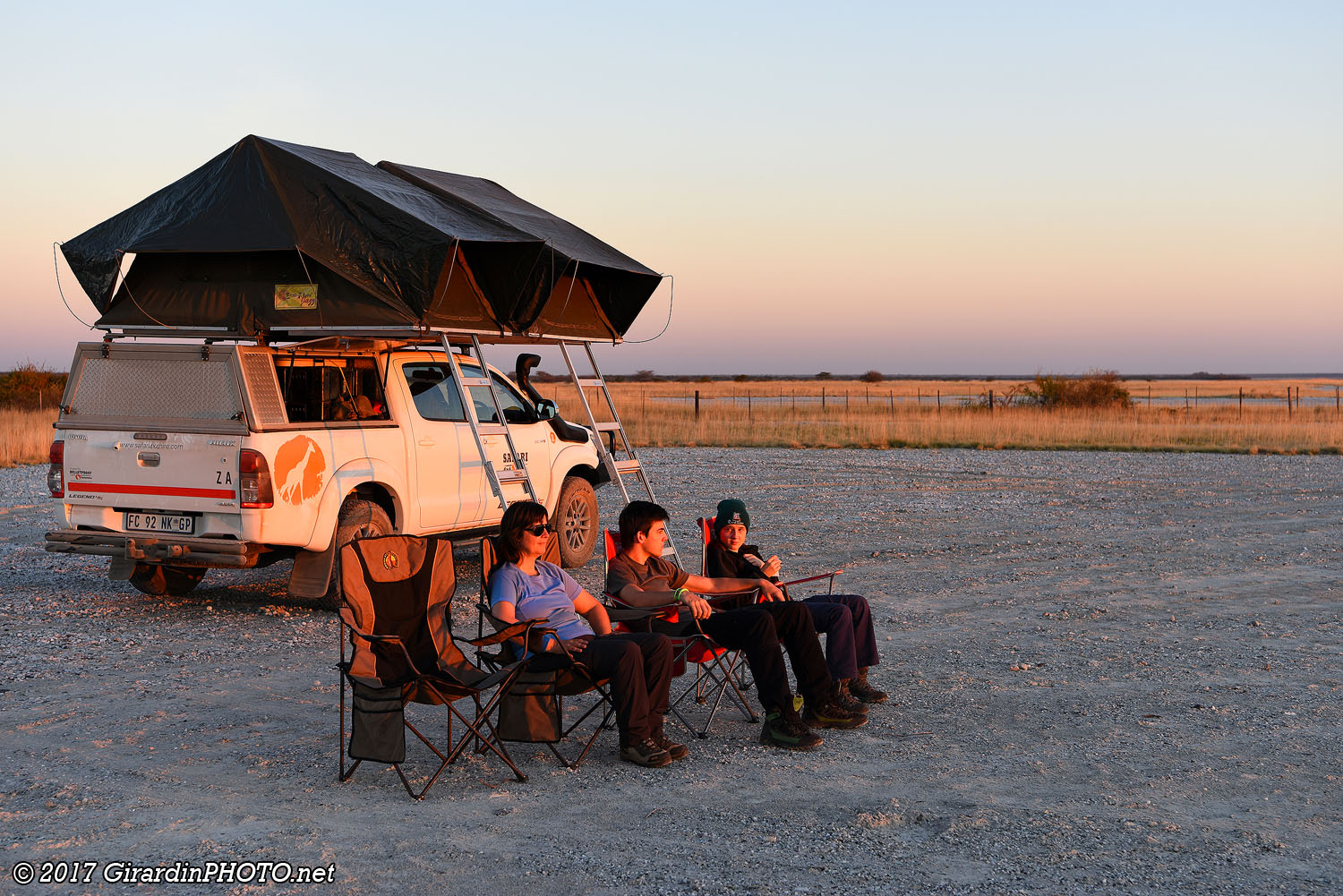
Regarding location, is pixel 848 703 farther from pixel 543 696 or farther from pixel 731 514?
pixel 543 696

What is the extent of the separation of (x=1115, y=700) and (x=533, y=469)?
562 centimetres

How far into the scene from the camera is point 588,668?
5.23 m

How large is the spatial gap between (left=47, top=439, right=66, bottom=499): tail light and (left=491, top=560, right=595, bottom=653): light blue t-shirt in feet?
15.3

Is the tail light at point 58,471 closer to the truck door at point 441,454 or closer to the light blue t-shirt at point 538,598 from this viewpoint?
the truck door at point 441,454

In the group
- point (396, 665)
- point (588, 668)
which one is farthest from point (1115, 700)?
point (396, 665)

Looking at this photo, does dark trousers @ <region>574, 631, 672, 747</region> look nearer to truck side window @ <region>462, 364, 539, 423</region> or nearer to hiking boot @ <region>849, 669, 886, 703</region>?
hiking boot @ <region>849, 669, 886, 703</region>

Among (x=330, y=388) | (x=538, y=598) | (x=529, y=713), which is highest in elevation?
(x=330, y=388)

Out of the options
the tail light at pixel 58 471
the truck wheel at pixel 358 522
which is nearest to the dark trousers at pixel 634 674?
the truck wheel at pixel 358 522

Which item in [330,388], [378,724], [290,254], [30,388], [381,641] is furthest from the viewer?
[30,388]

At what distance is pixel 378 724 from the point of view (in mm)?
4824

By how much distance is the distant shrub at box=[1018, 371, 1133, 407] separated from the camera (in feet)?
145

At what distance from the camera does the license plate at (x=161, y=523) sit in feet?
26.8

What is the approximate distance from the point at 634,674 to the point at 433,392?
16.5ft
